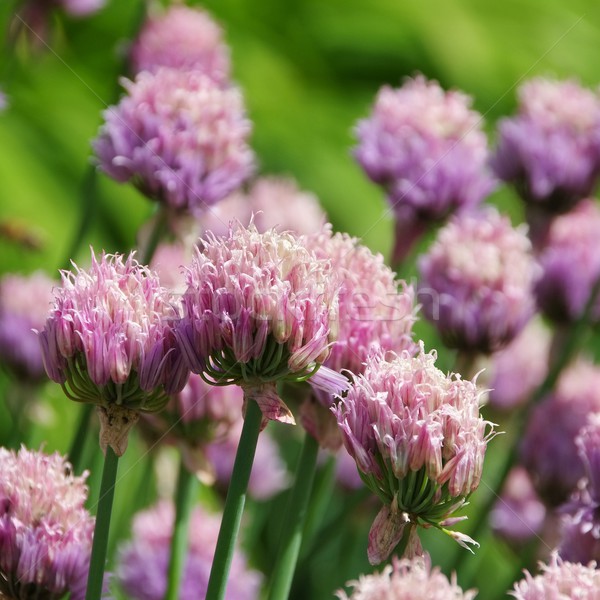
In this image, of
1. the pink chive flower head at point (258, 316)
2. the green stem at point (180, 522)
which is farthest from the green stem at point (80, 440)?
the pink chive flower head at point (258, 316)

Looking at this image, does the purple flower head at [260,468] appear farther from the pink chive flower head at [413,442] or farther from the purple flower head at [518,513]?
the pink chive flower head at [413,442]

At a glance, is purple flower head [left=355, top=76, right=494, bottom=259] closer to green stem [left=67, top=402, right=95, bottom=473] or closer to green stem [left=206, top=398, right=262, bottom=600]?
green stem [left=67, top=402, right=95, bottom=473]

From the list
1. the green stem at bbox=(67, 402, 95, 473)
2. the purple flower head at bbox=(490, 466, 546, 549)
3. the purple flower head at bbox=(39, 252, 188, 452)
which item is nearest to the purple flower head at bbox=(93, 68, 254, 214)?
the green stem at bbox=(67, 402, 95, 473)

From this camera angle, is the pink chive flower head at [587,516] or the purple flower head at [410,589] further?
the pink chive flower head at [587,516]

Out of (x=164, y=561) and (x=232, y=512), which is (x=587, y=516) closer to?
(x=232, y=512)

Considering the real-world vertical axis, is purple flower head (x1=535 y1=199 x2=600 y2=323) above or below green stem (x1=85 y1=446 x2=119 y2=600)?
above

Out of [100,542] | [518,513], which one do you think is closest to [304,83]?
[518,513]

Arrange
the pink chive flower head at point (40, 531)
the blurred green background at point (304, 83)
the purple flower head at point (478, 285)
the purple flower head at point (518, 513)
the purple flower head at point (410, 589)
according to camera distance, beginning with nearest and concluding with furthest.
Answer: the purple flower head at point (410, 589)
the pink chive flower head at point (40, 531)
the purple flower head at point (478, 285)
the purple flower head at point (518, 513)
the blurred green background at point (304, 83)

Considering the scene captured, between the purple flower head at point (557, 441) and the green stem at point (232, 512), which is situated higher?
the purple flower head at point (557, 441)
